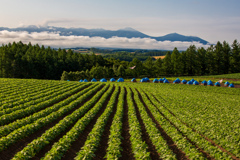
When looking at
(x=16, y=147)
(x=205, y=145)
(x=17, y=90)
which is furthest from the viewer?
(x=17, y=90)

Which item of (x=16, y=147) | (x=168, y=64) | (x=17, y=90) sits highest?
(x=168, y=64)

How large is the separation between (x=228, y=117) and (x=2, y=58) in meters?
78.0

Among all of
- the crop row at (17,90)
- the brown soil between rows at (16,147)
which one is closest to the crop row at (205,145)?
the brown soil between rows at (16,147)

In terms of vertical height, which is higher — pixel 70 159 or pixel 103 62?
pixel 103 62

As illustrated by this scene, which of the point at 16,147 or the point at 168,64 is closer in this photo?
the point at 16,147

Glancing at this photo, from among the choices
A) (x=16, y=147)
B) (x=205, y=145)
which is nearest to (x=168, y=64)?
(x=205, y=145)

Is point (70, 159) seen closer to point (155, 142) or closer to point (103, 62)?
point (155, 142)

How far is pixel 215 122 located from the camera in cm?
1766

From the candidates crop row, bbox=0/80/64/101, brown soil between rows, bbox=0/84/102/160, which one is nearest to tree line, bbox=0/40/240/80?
crop row, bbox=0/80/64/101

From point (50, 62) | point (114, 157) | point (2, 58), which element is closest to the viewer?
point (114, 157)

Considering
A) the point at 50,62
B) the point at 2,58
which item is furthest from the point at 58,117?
the point at 50,62

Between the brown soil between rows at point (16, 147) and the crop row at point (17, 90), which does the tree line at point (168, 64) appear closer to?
the crop row at point (17, 90)

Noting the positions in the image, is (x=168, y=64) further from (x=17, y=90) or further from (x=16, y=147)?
(x=16, y=147)

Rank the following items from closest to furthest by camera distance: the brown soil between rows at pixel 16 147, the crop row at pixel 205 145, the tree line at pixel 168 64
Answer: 1. the brown soil between rows at pixel 16 147
2. the crop row at pixel 205 145
3. the tree line at pixel 168 64
